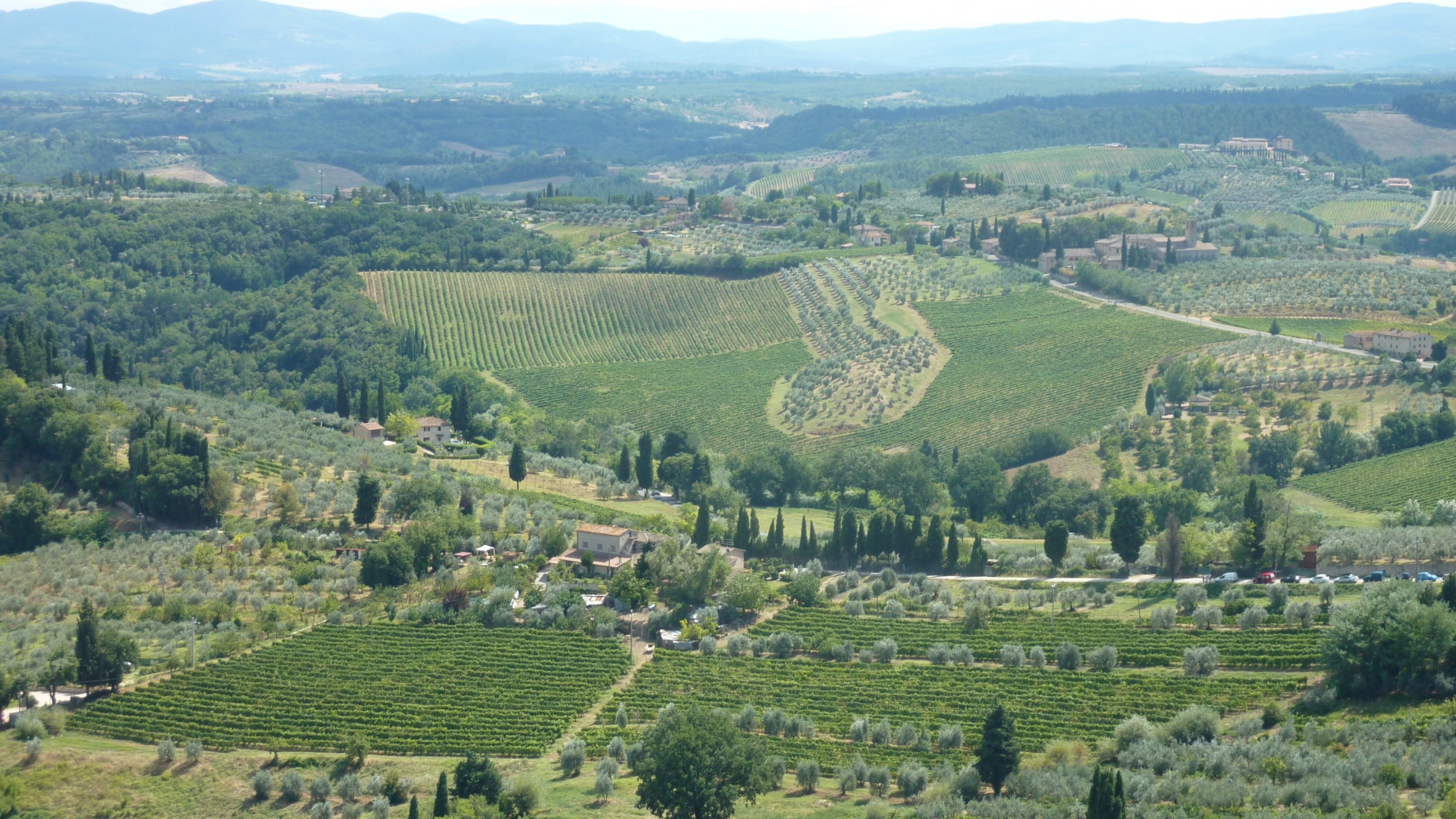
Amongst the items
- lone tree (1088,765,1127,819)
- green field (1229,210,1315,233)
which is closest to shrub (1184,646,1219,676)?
lone tree (1088,765,1127,819)

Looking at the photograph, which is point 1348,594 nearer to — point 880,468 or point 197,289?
point 880,468

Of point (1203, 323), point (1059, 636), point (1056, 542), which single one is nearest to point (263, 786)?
point (1059, 636)

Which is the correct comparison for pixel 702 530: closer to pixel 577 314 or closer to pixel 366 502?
pixel 366 502

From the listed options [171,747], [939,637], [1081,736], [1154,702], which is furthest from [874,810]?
[171,747]

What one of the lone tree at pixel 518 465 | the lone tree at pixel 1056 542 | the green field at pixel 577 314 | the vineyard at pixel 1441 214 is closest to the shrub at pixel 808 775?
the lone tree at pixel 1056 542

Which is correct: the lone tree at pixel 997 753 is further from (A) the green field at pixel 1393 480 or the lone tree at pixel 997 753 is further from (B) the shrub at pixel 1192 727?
(A) the green field at pixel 1393 480

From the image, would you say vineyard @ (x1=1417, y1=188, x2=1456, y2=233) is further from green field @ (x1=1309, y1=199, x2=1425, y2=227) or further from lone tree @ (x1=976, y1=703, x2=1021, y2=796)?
lone tree @ (x1=976, y1=703, x2=1021, y2=796)

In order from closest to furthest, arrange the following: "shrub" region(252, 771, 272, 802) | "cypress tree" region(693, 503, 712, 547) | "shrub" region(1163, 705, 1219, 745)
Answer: "shrub" region(1163, 705, 1219, 745) < "shrub" region(252, 771, 272, 802) < "cypress tree" region(693, 503, 712, 547)
